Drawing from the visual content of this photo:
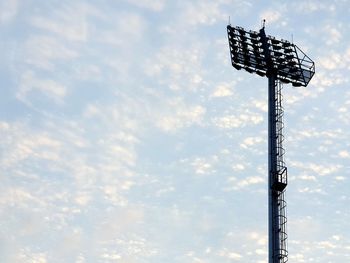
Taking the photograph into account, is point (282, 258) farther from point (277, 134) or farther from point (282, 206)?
point (277, 134)

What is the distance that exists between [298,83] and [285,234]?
61.3 ft

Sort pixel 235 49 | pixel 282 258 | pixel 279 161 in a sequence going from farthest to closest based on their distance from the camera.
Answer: pixel 235 49, pixel 279 161, pixel 282 258

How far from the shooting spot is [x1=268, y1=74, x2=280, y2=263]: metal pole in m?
69.0

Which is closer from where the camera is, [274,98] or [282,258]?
[282,258]

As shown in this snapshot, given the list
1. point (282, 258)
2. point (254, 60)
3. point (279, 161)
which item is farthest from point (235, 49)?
point (282, 258)

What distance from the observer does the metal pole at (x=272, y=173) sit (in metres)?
69.0

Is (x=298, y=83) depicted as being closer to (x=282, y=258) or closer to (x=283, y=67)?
(x=283, y=67)

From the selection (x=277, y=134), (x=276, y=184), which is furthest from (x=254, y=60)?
(x=276, y=184)

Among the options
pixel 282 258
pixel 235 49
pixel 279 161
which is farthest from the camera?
pixel 235 49

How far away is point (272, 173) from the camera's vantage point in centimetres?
7194

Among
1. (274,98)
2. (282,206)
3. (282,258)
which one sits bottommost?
(282,258)

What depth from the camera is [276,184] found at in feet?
232

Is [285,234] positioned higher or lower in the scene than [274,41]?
lower

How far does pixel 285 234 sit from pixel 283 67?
19652 mm
